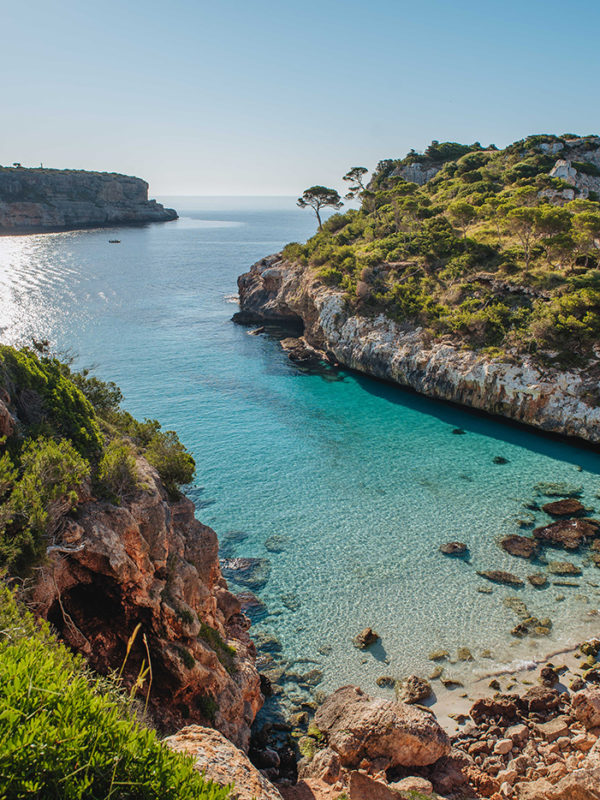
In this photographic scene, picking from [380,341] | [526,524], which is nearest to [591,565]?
[526,524]

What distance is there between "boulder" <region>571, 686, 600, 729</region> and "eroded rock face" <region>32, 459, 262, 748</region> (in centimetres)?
1037

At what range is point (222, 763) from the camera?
9.02m

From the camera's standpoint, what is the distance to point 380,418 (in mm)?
42500

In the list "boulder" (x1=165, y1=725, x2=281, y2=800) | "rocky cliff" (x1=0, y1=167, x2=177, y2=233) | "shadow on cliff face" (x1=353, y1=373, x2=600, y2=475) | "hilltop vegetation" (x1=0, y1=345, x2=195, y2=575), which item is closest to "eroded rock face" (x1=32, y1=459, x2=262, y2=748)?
"hilltop vegetation" (x1=0, y1=345, x2=195, y2=575)

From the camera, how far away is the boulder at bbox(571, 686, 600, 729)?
1578cm

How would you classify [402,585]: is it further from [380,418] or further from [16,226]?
[16,226]

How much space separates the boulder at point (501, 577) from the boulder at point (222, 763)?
17461 mm

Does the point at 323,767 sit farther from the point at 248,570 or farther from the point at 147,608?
the point at 248,570

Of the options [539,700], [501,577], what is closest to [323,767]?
[539,700]

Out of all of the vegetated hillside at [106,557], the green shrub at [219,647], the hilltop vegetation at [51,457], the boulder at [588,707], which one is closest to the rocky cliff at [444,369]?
the boulder at [588,707]

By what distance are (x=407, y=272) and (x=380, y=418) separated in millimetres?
20837

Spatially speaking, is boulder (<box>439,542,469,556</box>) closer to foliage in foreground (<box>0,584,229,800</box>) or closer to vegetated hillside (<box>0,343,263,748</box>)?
vegetated hillside (<box>0,343,263,748</box>)

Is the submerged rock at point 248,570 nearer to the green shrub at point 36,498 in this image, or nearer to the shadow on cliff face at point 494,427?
the green shrub at point 36,498

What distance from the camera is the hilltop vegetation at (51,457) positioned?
1143cm
